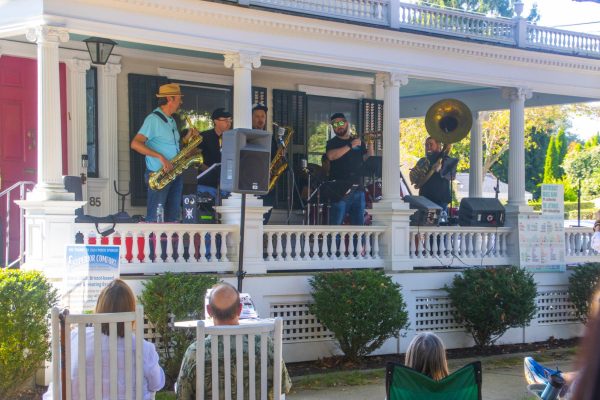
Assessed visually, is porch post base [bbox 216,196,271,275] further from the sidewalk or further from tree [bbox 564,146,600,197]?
tree [bbox 564,146,600,197]

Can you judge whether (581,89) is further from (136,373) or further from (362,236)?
(136,373)

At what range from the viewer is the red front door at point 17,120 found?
1145 centimetres

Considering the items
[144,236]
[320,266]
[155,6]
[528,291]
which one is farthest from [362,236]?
[155,6]

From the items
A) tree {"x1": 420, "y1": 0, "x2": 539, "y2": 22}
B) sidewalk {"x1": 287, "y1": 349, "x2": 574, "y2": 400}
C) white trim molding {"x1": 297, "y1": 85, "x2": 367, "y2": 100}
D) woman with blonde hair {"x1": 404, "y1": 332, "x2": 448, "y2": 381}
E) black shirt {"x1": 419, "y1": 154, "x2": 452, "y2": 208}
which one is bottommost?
sidewalk {"x1": 287, "y1": 349, "x2": 574, "y2": 400}

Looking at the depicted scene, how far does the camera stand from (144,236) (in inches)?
384

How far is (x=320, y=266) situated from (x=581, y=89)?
6.35 meters

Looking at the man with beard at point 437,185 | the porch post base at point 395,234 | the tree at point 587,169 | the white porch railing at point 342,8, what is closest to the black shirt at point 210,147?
the white porch railing at point 342,8

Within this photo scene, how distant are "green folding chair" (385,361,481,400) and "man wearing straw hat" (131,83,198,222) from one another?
6.12m

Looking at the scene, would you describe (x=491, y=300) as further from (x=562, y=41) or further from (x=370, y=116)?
(x=562, y=41)

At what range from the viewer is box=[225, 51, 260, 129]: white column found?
10.6m

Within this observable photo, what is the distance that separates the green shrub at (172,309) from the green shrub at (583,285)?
6689mm

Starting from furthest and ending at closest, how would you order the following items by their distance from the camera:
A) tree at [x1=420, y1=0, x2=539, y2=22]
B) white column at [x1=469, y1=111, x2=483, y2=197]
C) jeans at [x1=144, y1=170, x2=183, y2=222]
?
tree at [x1=420, y1=0, x2=539, y2=22], white column at [x1=469, y1=111, x2=483, y2=197], jeans at [x1=144, y1=170, x2=183, y2=222]

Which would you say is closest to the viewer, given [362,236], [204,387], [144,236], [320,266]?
[204,387]

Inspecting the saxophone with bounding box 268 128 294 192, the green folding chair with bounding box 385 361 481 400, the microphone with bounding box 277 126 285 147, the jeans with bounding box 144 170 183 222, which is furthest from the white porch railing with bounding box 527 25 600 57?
the green folding chair with bounding box 385 361 481 400
